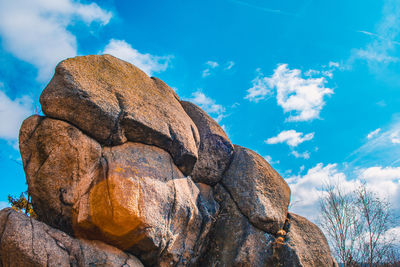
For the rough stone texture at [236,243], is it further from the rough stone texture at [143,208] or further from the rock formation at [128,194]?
the rough stone texture at [143,208]

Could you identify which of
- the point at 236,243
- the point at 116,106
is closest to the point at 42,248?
the point at 116,106

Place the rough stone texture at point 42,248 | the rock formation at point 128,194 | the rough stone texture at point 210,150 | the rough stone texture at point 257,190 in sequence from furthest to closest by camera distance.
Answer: the rough stone texture at point 210,150, the rough stone texture at point 257,190, the rock formation at point 128,194, the rough stone texture at point 42,248

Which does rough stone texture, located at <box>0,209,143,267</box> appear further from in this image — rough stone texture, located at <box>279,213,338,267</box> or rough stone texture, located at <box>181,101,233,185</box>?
rough stone texture, located at <box>279,213,338,267</box>

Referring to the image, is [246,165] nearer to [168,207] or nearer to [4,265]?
[168,207]

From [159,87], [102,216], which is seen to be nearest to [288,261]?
[102,216]

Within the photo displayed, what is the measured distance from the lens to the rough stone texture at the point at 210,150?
10281 millimetres

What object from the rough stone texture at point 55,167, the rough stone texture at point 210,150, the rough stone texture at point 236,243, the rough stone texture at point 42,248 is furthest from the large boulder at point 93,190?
the rough stone texture at point 210,150

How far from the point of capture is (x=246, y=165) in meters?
10.7

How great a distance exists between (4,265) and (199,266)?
527 centimetres

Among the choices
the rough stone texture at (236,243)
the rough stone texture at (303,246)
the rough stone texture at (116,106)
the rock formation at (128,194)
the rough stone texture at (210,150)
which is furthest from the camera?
the rough stone texture at (210,150)

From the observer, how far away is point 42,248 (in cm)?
554

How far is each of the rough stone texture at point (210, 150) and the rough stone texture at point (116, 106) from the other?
724mm

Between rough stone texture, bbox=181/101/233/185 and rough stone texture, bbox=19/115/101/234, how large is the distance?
166 inches

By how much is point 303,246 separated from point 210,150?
4.43 m
